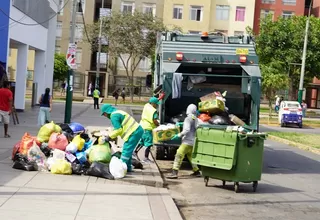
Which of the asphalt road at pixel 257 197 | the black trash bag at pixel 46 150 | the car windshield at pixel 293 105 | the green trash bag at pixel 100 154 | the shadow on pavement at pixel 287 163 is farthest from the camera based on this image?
the car windshield at pixel 293 105

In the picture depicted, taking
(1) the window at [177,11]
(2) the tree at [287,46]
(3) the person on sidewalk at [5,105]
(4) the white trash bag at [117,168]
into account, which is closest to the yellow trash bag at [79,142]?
(4) the white trash bag at [117,168]

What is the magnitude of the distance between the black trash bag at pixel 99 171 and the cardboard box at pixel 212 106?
11.5 feet

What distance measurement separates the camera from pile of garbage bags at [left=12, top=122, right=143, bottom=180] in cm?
1015

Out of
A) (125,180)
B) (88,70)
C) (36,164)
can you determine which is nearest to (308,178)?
(125,180)

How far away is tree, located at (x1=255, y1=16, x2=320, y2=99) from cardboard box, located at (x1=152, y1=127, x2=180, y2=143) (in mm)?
35351

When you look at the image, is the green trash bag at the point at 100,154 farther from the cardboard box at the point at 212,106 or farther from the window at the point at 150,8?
the window at the point at 150,8

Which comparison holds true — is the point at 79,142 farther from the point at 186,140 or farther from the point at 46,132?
the point at 186,140

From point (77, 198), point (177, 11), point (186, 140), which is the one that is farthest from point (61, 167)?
point (177, 11)

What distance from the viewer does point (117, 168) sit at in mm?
10141

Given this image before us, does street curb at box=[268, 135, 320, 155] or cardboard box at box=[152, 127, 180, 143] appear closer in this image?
cardboard box at box=[152, 127, 180, 143]

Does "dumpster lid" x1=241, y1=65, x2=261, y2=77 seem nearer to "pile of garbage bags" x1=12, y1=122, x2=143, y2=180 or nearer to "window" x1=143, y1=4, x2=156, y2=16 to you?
"pile of garbage bags" x1=12, y1=122, x2=143, y2=180

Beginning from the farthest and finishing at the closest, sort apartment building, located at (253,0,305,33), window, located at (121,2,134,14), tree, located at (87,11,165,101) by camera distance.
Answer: apartment building, located at (253,0,305,33), window, located at (121,2,134,14), tree, located at (87,11,165,101)

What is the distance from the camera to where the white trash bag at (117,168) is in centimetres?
1011

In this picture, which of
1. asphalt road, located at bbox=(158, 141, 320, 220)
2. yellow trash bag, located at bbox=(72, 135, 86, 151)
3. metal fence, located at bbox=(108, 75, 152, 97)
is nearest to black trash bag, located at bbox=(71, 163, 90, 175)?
yellow trash bag, located at bbox=(72, 135, 86, 151)
